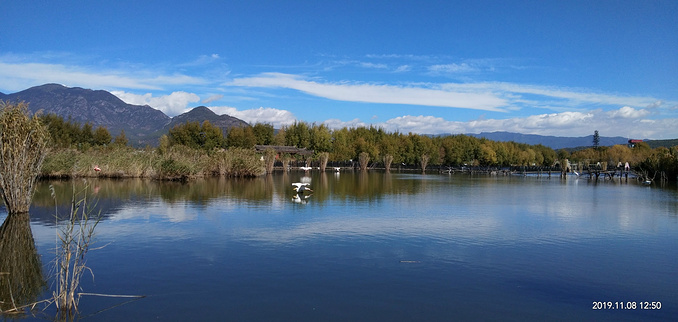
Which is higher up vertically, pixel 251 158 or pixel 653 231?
pixel 251 158

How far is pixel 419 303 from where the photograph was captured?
6.42 meters

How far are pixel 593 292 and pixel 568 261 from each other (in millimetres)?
1907

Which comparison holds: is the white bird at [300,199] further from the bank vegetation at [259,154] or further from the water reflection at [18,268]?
the water reflection at [18,268]

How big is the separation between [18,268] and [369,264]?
19.1ft

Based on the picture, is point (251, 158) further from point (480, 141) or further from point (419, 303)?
point (480, 141)

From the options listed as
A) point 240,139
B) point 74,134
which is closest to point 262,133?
point 240,139

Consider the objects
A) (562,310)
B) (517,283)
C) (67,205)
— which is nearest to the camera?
(562,310)

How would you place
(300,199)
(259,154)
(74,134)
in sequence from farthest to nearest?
(74,134)
(259,154)
(300,199)

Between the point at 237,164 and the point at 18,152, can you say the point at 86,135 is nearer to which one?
the point at 237,164

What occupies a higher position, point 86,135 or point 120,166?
point 86,135

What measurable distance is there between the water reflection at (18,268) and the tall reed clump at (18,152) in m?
1.24

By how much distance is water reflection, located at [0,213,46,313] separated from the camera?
6.29 metres

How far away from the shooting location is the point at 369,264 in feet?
27.4

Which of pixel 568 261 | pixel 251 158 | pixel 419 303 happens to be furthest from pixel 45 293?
pixel 251 158
